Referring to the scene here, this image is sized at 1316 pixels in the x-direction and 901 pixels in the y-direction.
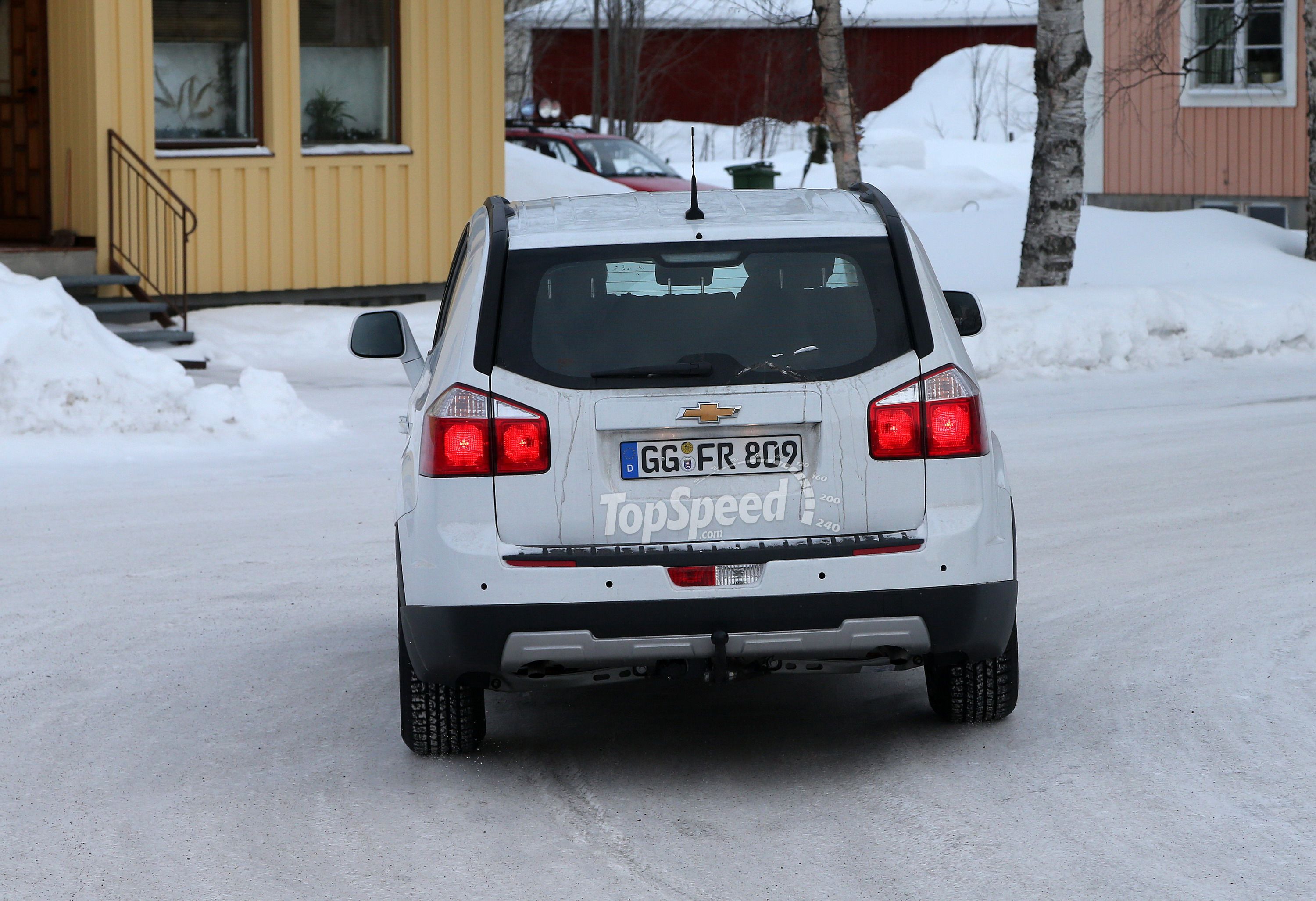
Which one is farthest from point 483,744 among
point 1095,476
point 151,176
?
point 151,176

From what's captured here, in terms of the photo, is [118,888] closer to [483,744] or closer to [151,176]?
[483,744]

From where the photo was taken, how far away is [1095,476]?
10.3m

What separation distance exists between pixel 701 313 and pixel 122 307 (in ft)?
37.6

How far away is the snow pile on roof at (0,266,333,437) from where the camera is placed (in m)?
11.2

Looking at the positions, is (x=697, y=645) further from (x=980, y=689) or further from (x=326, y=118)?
(x=326, y=118)

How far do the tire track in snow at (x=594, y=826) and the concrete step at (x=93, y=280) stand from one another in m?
11.1

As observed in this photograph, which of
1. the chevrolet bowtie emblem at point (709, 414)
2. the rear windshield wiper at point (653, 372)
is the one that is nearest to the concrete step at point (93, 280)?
the rear windshield wiper at point (653, 372)

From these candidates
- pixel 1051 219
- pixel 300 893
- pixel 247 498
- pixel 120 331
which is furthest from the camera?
pixel 1051 219

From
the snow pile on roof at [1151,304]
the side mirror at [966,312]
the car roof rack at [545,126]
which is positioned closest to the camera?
the side mirror at [966,312]

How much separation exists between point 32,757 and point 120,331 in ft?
33.9

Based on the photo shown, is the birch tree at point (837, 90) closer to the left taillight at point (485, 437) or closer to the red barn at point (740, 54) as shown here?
the left taillight at point (485, 437)

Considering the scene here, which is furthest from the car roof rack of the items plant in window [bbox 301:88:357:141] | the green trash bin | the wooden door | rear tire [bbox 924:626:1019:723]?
rear tire [bbox 924:626:1019:723]

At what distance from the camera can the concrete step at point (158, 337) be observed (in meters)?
15.0

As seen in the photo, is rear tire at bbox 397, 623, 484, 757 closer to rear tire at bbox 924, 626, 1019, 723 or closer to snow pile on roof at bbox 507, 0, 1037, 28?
rear tire at bbox 924, 626, 1019, 723
